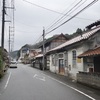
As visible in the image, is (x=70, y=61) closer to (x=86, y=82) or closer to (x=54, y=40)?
(x=86, y=82)

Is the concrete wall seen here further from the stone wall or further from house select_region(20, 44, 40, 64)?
house select_region(20, 44, 40, 64)

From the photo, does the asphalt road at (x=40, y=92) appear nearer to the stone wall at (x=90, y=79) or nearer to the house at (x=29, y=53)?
the stone wall at (x=90, y=79)

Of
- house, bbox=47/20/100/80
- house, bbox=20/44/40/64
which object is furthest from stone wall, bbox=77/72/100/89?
house, bbox=20/44/40/64

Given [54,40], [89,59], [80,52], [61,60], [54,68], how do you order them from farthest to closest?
[54,40], [54,68], [61,60], [80,52], [89,59]

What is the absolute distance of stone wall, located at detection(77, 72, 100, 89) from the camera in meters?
17.5

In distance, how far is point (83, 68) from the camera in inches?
944

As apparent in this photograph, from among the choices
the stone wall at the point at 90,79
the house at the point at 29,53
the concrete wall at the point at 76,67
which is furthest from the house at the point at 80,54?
the house at the point at 29,53

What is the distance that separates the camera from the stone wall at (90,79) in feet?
57.5

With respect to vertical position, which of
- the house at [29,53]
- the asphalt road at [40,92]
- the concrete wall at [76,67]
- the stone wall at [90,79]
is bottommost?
the asphalt road at [40,92]

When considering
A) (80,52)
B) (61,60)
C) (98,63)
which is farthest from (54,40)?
(98,63)

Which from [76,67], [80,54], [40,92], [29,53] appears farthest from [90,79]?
[29,53]

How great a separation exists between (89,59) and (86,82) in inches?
→ 147

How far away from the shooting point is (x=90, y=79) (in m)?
18.8

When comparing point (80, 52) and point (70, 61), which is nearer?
point (80, 52)
